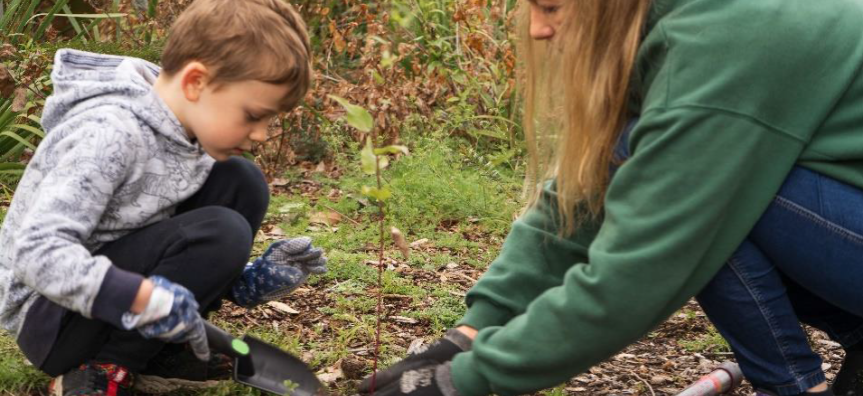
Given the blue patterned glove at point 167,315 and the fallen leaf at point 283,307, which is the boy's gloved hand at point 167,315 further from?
the fallen leaf at point 283,307

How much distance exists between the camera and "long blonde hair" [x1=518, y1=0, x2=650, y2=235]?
1990 mm

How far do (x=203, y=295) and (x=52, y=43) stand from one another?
2.57 metres

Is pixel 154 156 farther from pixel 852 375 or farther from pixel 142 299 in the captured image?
pixel 852 375

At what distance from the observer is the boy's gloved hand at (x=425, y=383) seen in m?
2.07

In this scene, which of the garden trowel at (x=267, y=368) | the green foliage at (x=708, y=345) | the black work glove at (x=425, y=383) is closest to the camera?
the black work glove at (x=425, y=383)

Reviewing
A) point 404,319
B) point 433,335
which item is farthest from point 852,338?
point 404,319

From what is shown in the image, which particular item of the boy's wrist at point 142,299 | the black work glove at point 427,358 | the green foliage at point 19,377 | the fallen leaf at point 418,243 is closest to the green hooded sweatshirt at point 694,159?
the black work glove at point 427,358

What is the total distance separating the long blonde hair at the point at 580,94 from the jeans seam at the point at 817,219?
0.35 metres

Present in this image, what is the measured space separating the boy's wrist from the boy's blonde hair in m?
0.47

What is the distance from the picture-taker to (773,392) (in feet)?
6.99

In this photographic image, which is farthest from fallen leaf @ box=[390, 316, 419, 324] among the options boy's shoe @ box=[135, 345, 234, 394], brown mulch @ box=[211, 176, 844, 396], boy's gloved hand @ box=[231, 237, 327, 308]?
boy's shoe @ box=[135, 345, 234, 394]

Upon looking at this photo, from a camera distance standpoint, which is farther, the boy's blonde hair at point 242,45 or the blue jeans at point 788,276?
the boy's blonde hair at point 242,45

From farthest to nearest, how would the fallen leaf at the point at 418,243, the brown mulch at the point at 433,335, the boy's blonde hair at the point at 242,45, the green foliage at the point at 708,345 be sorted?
the fallen leaf at the point at 418,243, the green foliage at the point at 708,345, the brown mulch at the point at 433,335, the boy's blonde hair at the point at 242,45

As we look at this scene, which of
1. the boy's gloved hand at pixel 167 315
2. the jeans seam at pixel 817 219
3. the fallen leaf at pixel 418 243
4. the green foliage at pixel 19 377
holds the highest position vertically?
the jeans seam at pixel 817 219
